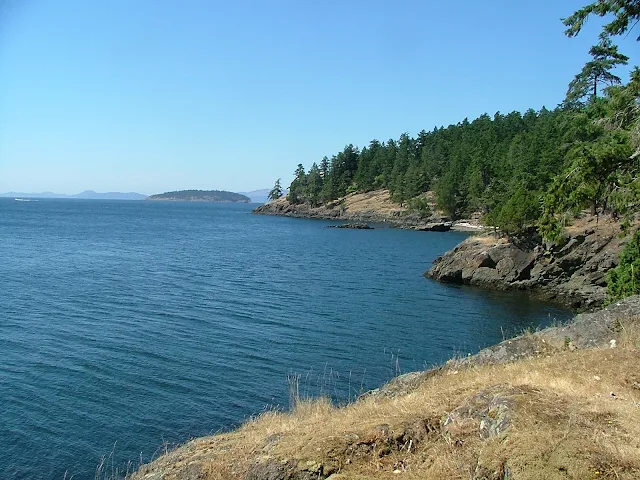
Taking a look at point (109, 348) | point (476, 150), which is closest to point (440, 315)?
point (109, 348)

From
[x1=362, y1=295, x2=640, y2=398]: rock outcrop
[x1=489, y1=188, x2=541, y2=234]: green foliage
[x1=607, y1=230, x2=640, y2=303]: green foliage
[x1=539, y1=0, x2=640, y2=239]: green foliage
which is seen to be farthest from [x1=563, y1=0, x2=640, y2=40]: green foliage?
[x1=489, y1=188, x2=541, y2=234]: green foliage

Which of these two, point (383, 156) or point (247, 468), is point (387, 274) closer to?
point (247, 468)

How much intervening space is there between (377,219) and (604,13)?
379 feet

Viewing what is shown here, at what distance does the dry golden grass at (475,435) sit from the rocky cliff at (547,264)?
30837mm

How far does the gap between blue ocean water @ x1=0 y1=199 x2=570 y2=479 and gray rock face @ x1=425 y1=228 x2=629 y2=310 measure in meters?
2.46

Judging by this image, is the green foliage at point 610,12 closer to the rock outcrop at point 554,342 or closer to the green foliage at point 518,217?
the rock outcrop at point 554,342

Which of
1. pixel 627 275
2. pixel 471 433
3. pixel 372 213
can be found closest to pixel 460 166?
→ pixel 372 213

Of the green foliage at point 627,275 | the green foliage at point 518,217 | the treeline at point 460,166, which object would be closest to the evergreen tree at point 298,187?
the treeline at point 460,166

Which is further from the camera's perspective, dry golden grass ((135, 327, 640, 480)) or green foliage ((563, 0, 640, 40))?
green foliage ((563, 0, 640, 40))

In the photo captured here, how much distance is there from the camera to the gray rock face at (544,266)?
40.4m

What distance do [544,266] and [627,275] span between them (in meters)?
20.1

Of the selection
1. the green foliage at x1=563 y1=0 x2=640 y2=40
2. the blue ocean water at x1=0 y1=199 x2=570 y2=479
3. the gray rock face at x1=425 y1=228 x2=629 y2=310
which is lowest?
the blue ocean water at x1=0 y1=199 x2=570 y2=479

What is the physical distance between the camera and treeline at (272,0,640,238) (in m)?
14.0

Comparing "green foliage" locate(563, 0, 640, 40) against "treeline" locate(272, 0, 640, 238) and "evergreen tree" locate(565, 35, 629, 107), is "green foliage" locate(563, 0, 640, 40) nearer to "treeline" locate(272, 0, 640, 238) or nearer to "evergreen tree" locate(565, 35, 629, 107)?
"treeline" locate(272, 0, 640, 238)
